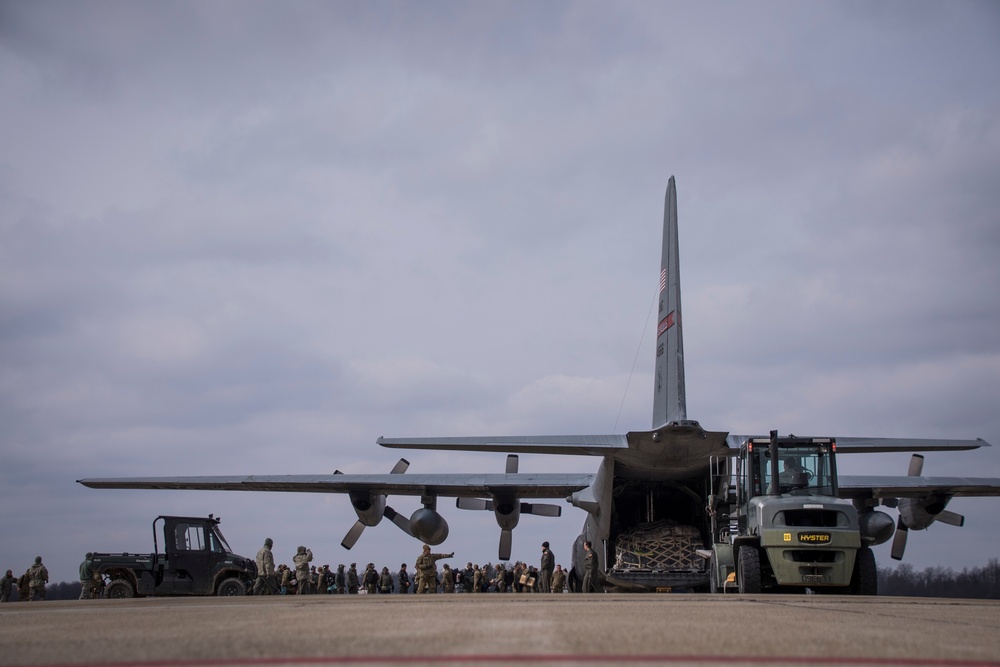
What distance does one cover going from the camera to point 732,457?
60.8 ft

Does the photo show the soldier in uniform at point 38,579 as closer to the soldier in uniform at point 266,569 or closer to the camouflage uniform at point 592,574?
the soldier in uniform at point 266,569

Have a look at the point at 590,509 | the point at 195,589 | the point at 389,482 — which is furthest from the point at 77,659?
the point at 389,482

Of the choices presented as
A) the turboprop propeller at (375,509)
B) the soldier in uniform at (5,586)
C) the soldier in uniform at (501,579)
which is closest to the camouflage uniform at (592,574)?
the turboprop propeller at (375,509)

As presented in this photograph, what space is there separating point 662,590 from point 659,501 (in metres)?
2.01

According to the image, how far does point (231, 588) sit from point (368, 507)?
5283mm

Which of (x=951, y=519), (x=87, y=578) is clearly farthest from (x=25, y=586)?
(x=951, y=519)

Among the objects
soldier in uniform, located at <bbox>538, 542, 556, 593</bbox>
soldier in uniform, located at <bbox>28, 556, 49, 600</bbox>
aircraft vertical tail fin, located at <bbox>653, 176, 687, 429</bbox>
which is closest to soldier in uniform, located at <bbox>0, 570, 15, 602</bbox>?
soldier in uniform, located at <bbox>28, 556, 49, 600</bbox>

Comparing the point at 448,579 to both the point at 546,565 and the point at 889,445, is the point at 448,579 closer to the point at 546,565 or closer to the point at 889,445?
the point at 546,565

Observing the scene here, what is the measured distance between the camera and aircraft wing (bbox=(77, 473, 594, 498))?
87.4 feet

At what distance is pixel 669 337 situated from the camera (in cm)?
2042

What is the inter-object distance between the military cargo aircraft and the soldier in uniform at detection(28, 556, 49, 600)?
2905 millimetres

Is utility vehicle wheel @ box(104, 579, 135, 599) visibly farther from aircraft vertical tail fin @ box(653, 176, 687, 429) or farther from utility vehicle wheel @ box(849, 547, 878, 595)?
utility vehicle wheel @ box(849, 547, 878, 595)

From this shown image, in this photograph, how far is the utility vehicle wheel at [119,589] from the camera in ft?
73.8

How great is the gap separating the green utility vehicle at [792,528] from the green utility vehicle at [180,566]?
12.5 meters
